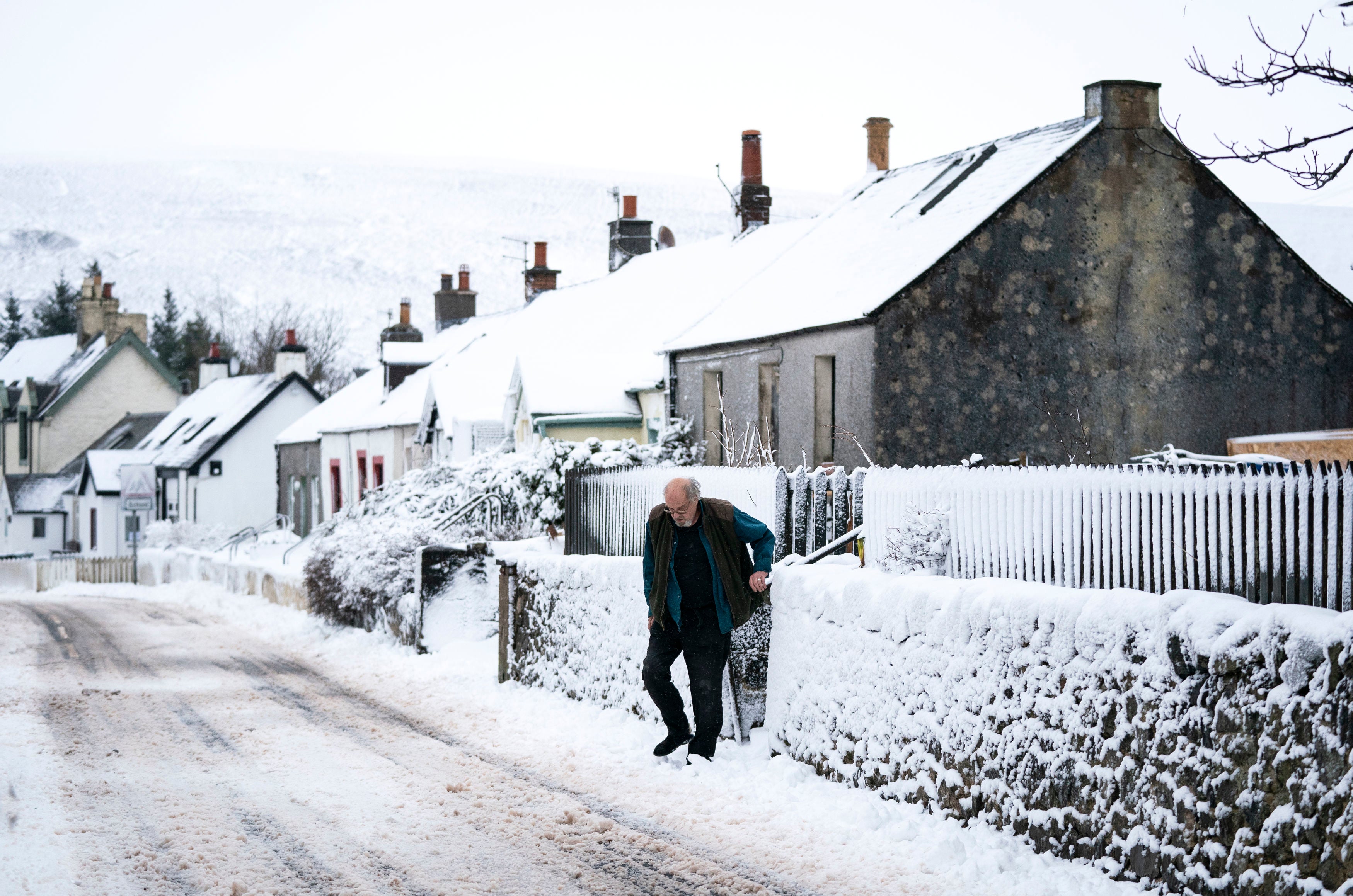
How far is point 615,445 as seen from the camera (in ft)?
76.6

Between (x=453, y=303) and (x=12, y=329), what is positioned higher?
(x=12, y=329)

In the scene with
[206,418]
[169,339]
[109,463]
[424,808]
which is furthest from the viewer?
[169,339]

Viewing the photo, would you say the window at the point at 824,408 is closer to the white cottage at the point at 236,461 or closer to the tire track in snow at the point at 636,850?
the tire track in snow at the point at 636,850

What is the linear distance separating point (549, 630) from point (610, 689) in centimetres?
158

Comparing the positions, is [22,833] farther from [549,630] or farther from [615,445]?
[615,445]

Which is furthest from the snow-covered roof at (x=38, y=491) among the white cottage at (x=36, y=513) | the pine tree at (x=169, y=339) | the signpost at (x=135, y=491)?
the signpost at (x=135, y=491)

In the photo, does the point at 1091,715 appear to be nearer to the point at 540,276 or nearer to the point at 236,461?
the point at 540,276

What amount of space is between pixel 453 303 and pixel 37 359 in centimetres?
4066

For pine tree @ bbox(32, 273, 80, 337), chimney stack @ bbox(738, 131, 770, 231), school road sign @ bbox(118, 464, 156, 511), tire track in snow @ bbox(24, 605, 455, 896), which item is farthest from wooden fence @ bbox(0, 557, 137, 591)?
pine tree @ bbox(32, 273, 80, 337)

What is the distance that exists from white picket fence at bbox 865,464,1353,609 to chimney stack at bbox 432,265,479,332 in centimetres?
4242

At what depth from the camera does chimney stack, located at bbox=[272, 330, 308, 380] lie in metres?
55.2

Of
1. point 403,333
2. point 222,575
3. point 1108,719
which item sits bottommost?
point 222,575

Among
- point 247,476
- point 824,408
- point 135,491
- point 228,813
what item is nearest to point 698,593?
point 228,813

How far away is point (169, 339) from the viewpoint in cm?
9544
